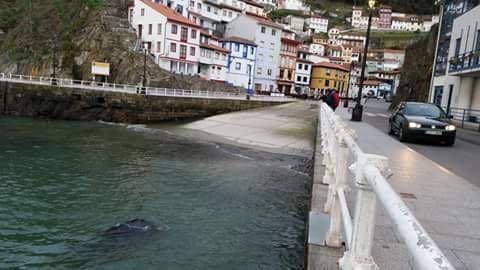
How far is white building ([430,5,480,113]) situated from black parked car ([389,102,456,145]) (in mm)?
10328

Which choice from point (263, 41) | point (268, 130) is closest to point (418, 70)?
point (268, 130)

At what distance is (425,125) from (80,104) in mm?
31664

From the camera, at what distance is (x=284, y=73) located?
260ft

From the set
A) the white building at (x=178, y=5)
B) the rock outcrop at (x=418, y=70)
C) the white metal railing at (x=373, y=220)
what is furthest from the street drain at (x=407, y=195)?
the white building at (x=178, y=5)

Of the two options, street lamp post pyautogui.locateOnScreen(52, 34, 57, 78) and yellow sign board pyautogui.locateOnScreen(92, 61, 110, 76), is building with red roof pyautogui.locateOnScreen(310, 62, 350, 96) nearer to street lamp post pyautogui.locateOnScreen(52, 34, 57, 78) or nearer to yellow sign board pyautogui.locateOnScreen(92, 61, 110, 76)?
yellow sign board pyautogui.locateOnScreen(92, 61, 110, 76)

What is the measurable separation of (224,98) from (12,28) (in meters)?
40.7

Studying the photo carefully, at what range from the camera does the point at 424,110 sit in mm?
16312

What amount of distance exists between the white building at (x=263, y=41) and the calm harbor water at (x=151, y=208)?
5700 centimetres

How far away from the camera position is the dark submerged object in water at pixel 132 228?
7816mm

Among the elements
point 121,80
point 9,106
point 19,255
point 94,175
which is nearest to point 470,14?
point 94,175

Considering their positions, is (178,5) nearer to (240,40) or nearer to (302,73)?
(240,40)

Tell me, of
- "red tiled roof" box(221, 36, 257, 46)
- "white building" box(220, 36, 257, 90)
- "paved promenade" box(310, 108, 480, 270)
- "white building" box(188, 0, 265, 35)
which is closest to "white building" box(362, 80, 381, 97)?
"white building" box(188, 0, 265, 35)

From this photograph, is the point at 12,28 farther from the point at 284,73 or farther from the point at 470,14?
the point at 470,14

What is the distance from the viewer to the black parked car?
15.0m
